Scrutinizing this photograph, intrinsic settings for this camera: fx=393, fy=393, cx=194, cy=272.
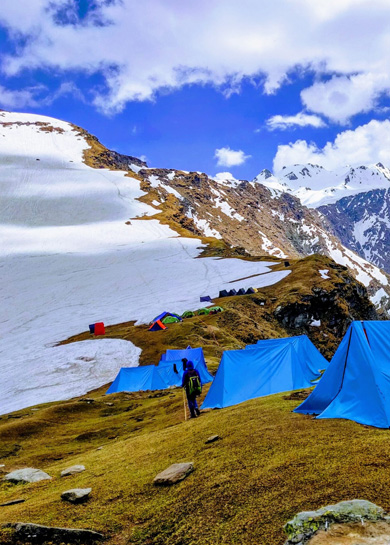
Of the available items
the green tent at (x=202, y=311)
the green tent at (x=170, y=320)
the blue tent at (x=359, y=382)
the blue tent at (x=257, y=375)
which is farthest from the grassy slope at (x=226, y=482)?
the green tent at (x=202, y=311)

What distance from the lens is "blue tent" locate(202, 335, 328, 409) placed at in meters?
17.8

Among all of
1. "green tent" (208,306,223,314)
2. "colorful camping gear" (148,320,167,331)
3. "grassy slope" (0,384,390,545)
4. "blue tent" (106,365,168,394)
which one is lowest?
"blue tent" (106,365,168,394)

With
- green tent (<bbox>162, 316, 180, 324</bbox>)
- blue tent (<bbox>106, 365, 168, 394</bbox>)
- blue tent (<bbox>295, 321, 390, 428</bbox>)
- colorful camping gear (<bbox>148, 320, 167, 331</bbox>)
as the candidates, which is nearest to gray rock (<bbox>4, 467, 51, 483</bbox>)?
blue tent (<bbox>295, 321, 390, 428</bbox>)

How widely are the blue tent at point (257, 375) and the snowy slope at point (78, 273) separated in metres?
14.8

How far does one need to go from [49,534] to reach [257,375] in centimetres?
1358

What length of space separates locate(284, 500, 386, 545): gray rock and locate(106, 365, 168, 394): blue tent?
24.5 m

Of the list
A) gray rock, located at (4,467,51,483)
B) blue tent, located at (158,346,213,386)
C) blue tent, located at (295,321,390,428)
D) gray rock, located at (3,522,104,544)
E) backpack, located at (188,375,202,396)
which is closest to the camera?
gray rock, located at (3,522,104,544)

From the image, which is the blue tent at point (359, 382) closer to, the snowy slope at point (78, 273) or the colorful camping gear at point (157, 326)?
the snowy slope at point (78, 273)

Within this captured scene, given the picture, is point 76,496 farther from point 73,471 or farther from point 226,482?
point 73,471

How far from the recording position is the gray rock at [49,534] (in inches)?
229

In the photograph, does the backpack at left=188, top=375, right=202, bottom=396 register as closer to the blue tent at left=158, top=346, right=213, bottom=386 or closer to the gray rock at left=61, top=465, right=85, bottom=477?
the gray rock at left=61, top=465, right=85, bottom=477

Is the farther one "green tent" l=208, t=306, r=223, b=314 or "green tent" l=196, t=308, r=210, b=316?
"green tent" l=196, t=308, r=210, b=316

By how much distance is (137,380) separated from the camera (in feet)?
95.4

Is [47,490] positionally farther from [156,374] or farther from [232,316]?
[232,316]
